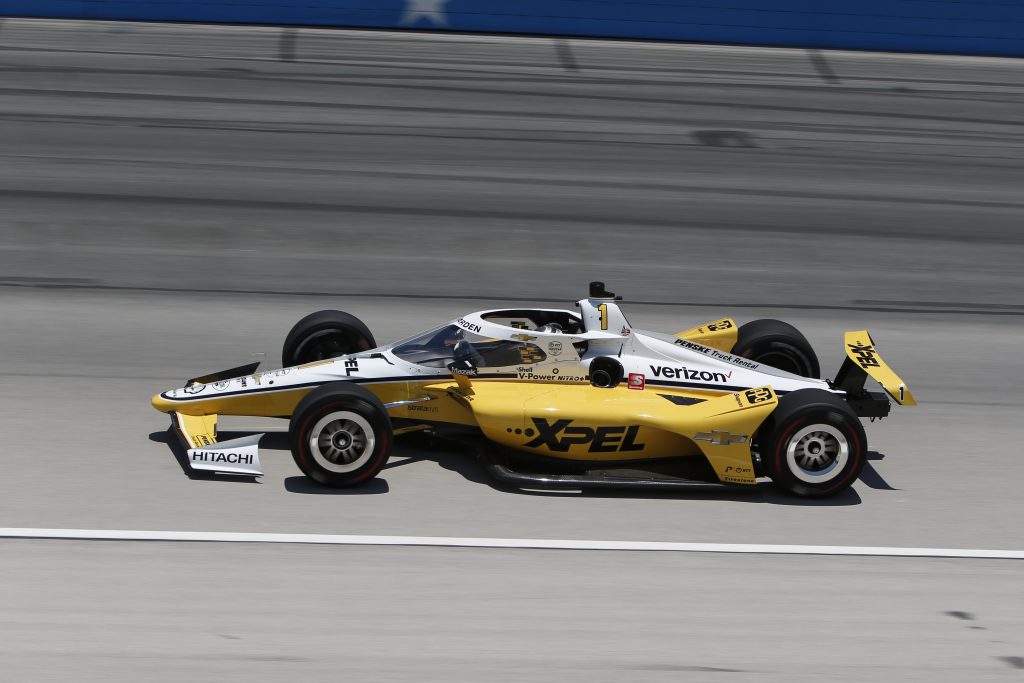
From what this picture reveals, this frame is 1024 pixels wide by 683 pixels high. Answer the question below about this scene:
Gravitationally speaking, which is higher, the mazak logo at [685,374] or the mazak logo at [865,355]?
the mazak logo at [865,355]

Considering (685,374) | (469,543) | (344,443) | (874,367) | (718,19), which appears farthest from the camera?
(718,19)

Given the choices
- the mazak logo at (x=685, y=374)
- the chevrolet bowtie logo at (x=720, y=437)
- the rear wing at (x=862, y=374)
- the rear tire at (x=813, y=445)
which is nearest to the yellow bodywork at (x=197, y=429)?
the mazak logo at (x=685, y=374)

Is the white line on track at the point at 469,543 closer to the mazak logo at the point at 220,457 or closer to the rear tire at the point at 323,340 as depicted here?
the mazak logo at the point at 220,457

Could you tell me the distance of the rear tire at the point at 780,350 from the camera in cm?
964

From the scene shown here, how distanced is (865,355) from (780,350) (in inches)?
Answer: 29.8

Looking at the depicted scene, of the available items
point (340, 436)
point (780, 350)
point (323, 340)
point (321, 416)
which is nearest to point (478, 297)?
point (323, 340)

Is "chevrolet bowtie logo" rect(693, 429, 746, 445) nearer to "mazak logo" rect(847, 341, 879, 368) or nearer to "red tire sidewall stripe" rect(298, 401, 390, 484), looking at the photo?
Answer: "mazak logo" rect(847, 341, 879, 368)

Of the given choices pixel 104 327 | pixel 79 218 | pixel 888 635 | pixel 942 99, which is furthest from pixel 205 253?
pixel 942 99

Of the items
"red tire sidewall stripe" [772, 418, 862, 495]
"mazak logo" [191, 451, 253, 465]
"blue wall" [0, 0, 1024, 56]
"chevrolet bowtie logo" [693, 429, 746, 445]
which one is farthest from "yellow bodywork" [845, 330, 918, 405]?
"blue wall" [0, 0, 1024, 56]

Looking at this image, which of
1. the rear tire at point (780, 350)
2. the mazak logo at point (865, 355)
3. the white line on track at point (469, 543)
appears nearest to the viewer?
the white line on track at point (469, 543)

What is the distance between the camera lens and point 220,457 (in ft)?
25.7

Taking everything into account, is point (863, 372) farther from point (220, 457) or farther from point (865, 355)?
point (220, 457)

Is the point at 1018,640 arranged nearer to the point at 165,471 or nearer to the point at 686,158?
the point at 165,471

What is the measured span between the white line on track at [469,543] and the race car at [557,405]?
2.36 feet
